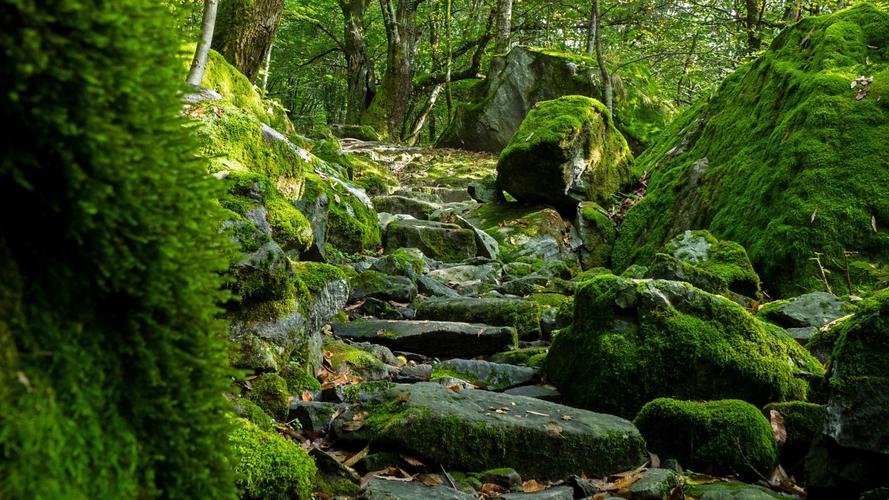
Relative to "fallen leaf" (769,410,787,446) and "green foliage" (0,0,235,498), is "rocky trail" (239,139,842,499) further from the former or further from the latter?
"green foliage" (0,0,235,498)

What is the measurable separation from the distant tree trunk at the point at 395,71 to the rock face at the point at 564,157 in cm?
1225

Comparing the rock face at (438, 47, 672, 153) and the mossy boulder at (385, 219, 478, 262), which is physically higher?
the rock face at (438, 47, 672, 153)

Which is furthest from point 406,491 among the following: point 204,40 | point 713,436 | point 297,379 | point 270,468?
point 204,40

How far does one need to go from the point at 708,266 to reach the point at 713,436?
13.5ft

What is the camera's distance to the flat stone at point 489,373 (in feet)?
16.4

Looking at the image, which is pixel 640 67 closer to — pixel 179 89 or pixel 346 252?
pixel 346 252

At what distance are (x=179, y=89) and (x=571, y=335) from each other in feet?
13.2

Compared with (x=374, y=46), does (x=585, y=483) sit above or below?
below

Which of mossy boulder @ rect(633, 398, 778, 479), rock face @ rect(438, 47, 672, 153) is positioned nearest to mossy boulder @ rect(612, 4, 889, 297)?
mossy boulder @ rect(633, 398, 778, 479)

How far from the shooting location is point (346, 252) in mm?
9531

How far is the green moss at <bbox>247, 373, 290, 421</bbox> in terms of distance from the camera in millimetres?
3721

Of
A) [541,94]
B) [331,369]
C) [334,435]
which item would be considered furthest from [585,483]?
[541,94]

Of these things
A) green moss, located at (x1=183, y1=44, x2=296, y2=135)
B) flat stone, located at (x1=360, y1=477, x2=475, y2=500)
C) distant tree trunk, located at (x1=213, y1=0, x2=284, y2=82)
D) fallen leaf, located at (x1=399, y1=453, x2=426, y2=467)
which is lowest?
fallen leaf, located at (x1=399, y1=453, x2=426, y2=467)

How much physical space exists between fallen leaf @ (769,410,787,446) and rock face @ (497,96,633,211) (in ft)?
25.7
